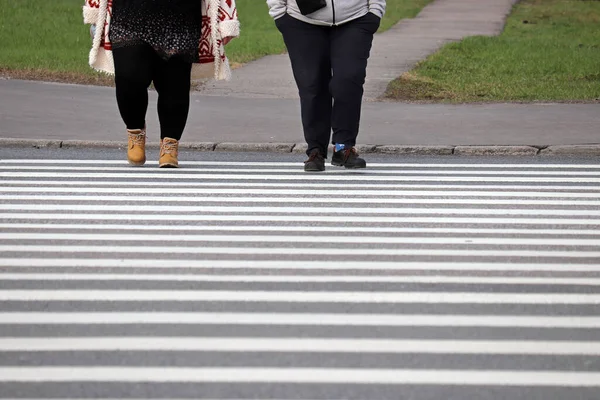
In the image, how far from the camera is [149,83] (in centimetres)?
968

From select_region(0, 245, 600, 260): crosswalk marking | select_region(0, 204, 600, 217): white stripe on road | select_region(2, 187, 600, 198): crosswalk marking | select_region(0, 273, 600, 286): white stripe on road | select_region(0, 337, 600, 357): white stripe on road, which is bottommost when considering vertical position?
select_region(2, 187, 600, 198): crosswalk marking

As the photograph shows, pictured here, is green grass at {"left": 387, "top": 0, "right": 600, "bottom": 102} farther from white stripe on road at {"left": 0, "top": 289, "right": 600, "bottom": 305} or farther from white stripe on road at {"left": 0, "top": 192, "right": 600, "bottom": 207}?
white stripe on road at {"left": 0, "top": 289, "right": 600, "bottom": 305}

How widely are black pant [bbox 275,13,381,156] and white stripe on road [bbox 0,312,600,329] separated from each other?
4.36 meters

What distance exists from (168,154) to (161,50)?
735 millimetres

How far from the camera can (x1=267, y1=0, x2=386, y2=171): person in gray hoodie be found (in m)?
9.48

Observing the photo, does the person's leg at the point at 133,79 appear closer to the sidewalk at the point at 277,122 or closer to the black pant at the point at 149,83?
the black pant at the point at 149,83

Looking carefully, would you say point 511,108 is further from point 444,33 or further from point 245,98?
point 444,33

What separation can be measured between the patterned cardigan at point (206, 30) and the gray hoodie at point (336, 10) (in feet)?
1.17

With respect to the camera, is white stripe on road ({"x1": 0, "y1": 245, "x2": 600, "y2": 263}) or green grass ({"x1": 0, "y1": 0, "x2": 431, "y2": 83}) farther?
green grass ({"x1": 0, "y1": 0, "x2": 431, "y2": 83})

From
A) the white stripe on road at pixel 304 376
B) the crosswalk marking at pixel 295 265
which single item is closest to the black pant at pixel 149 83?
the crosswalk marking at pixel 295 265

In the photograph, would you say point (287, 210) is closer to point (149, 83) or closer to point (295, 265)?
point (295, 265)

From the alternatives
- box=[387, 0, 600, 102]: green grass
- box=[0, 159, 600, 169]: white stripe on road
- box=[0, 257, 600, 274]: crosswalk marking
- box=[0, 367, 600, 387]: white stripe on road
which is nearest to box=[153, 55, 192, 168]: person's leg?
box=[0, 159, 600, 169]: white stripe on road

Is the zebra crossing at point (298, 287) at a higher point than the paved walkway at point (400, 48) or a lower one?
higher

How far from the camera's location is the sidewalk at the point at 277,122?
35.9 ft
